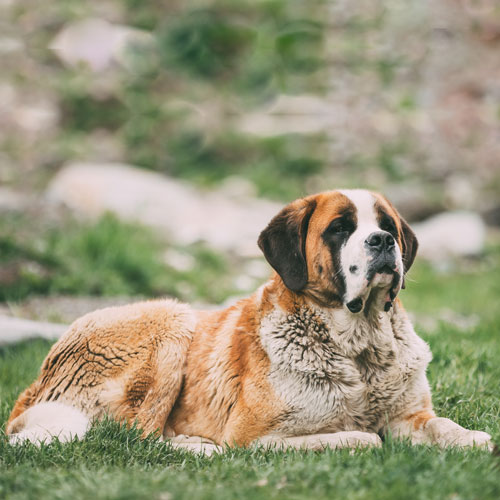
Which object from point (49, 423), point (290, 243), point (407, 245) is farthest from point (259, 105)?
point (49, 423)

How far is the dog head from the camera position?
3434 millimetres

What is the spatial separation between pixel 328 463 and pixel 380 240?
1.14 metres

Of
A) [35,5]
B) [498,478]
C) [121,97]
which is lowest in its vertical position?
[498,478]

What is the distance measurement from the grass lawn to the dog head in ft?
2.56

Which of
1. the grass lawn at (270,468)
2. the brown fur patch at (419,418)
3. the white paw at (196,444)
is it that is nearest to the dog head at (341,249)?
the brown fur patch at (419,418)

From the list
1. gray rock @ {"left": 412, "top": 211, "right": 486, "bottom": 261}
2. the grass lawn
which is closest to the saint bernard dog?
the grass lawn

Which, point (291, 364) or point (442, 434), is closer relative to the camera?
point (442, 434)

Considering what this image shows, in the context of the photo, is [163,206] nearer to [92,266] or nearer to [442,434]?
[92,266]

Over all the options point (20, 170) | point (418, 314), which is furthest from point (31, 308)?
point (20, 170)

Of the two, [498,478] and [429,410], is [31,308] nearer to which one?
[429,410]

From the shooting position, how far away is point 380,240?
3.41 m

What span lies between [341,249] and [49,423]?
1817 millimetres

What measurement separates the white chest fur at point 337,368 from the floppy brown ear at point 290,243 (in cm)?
21

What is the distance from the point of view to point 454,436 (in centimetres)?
328
